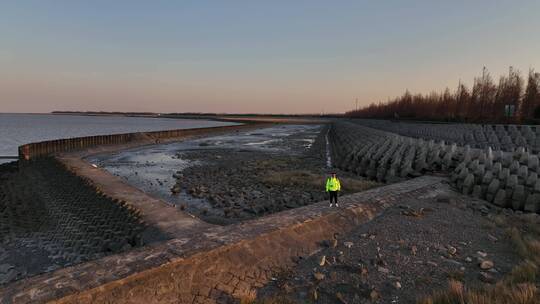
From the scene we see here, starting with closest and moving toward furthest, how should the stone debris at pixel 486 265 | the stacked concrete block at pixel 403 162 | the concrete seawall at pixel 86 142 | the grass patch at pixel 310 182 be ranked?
1. the stone debris at pixel 486 265
2. the grass patch at pixel 310 182
3. the stacked concrete block at pixel 403 162
4. the concrete seawall at pixel 86 142

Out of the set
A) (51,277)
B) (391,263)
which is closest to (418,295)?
(391,263)

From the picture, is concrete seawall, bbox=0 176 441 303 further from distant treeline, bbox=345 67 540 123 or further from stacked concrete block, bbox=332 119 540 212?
distant treeline, bbox=345 67 540 123

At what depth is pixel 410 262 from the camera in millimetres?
5277

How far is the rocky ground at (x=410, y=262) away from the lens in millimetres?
4422

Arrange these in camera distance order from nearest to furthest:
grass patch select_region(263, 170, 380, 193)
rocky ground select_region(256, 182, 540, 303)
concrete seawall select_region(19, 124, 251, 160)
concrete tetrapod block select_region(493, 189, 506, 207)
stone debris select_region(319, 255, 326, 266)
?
rocky ground select_region(256, 182, 540, 303) < stone debris select_region(319, 255, 326, 266) < concrete tetrapod block select_region(493, 189, 506, 207) < grass patch select_region(263, 170, 380, 193) < concrete seawall select_region(19, 124, 251, 160)

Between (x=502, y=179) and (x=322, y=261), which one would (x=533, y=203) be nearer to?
(x=502, y=179)

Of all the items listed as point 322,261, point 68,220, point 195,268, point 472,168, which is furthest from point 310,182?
point 195,268

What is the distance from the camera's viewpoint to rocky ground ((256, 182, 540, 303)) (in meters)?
4.42

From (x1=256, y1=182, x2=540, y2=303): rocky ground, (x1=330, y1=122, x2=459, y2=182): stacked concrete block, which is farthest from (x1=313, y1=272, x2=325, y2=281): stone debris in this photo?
(x1=330, y1=122, x2=459, y2=182): stacked concrete block

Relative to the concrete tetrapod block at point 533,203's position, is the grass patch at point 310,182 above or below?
below

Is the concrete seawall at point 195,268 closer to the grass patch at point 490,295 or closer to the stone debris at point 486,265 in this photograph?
the grass patch at point 490,295

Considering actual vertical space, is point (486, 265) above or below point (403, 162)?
below

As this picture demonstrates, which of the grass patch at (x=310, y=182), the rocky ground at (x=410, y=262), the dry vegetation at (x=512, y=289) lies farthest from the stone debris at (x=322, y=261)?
the grass patch at (x=310, y=182)

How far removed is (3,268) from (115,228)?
2.34m
